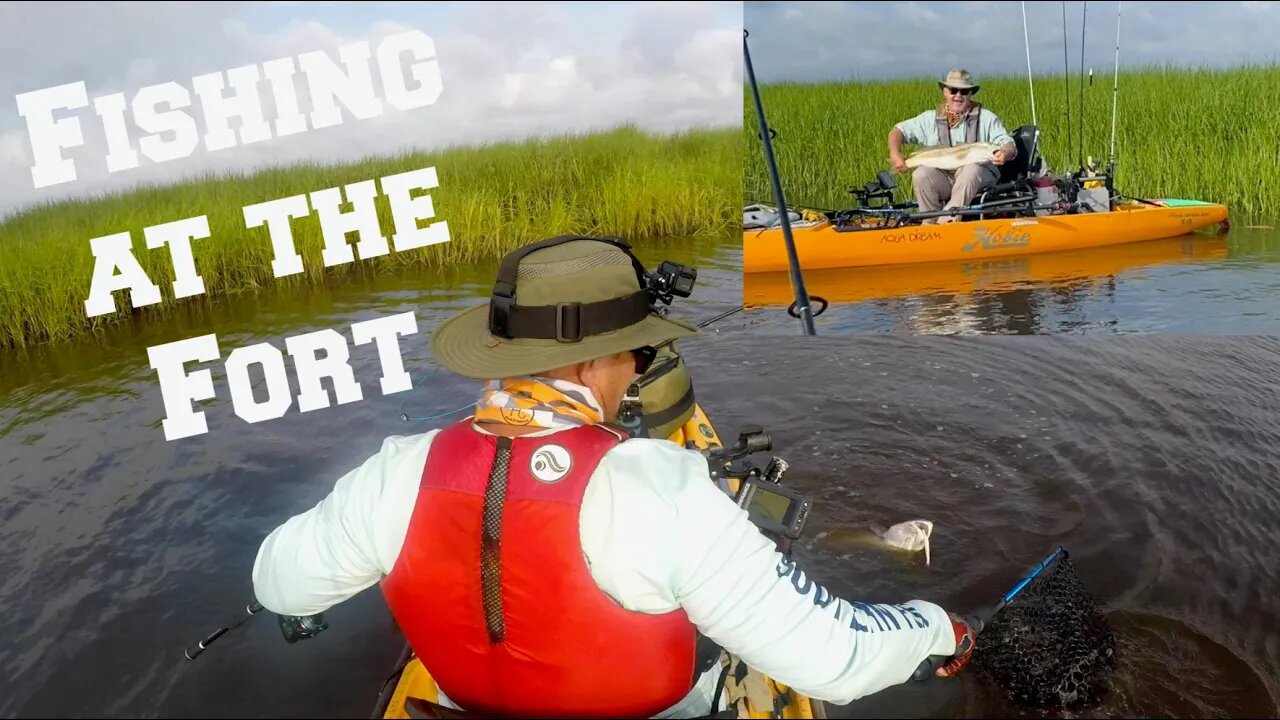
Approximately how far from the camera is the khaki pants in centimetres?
802

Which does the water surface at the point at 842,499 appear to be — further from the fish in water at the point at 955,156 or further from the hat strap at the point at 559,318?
the fish in water at the point at 955,156

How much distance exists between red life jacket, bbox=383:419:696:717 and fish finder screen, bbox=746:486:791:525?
0.48 m

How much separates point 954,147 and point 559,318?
7.43 meters

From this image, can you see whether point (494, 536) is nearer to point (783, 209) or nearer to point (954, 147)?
point (783, 209)

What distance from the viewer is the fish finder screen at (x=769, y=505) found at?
6.60 ft

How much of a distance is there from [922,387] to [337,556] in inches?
178

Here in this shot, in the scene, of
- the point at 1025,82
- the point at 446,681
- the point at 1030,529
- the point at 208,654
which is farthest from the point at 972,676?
the point at 1025,82

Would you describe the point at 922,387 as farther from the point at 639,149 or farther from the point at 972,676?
the point at 639,149

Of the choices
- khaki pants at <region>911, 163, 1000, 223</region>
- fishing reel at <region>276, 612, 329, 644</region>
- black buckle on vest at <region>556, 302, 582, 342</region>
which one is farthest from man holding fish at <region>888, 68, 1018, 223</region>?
fishing reel at <region>276, 612, 329, 644</region>

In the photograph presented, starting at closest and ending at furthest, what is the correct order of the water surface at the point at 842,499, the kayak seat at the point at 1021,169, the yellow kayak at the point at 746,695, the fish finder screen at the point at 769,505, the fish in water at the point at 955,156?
the yellow kayak at the point at 746,695, the fish finder screen at the point at 769,505, the water surface at the point at 842,499, the fish in water at the point at 955,156, the kayak seat at the point at 1021,169

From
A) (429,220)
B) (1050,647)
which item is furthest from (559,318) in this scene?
(429,220)

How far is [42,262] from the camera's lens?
23.1 feet

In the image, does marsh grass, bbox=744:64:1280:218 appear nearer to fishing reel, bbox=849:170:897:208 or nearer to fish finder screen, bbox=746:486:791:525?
fishing reel, bbox=849:170:897:208

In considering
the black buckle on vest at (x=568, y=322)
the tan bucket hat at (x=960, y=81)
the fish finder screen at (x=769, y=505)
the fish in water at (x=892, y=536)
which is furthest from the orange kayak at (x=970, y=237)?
the black buckle on vest at (x=568, y=322)
